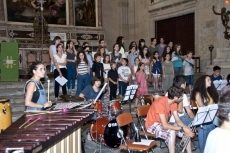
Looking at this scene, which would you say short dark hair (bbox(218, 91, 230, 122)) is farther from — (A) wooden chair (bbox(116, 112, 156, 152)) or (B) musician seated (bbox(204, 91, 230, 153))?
(A) wooden chair (bbox(116, 112, 156, 152))

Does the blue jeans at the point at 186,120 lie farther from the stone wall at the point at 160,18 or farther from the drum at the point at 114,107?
the stone wall at the point at 160,18

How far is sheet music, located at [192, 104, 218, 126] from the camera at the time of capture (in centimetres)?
478

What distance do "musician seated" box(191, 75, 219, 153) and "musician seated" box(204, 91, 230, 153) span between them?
2.98 meters

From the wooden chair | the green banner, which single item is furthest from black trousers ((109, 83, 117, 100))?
the wooden chair

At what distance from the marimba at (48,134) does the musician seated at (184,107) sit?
6.63 feet

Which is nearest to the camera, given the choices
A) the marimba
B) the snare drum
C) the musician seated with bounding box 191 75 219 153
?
the marimba

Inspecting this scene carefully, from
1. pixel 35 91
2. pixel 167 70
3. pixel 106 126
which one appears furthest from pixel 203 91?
pixel 167 70

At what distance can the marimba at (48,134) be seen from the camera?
102 inches

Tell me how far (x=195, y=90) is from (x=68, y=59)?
16.1 ft

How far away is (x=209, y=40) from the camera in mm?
13781

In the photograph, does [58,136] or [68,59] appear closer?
[58,136]

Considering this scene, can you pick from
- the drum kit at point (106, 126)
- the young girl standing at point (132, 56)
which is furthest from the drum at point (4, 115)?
the young girl standing at point (132, 56)

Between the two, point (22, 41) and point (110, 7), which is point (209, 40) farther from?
point (22, 41)

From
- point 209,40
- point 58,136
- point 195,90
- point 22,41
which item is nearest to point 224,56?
point 209,40
